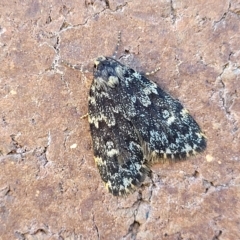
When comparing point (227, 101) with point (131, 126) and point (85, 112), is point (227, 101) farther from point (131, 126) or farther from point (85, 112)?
point (85, 112)

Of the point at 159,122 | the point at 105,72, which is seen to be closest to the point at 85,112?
the point at 105,72

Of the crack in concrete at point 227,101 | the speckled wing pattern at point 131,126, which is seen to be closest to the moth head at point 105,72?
the speckled wing pattern at point 131,126

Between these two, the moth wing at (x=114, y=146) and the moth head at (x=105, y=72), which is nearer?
the moth wing at (x=114, y=146)

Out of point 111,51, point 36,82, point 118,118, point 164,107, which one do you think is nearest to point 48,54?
point 36,82

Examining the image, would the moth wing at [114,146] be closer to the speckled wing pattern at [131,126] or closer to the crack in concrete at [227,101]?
the speckled wing pattern at [131,126]

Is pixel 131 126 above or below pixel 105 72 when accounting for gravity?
below

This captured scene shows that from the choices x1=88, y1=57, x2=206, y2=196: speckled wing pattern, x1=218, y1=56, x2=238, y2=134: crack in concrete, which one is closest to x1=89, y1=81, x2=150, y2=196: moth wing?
x1=88, y1=57, x2=206, y2=196: speckled wing pattern

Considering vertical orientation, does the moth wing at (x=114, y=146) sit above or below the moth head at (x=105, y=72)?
below
